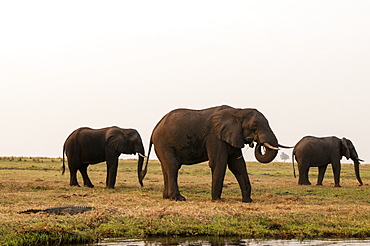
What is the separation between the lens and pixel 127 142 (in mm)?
25625

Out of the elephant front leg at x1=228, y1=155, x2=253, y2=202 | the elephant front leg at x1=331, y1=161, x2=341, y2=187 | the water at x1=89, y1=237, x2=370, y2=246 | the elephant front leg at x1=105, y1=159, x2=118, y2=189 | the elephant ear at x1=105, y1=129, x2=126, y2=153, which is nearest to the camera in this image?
the water at x1=89, y1=237, x2=370, y2=246

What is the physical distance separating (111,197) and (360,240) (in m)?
9.42

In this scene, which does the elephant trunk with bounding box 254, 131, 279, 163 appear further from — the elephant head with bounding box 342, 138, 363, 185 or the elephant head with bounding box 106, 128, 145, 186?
the elephant head with bounding box 342, 138, 363, 185

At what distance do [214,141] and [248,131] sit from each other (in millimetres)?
1070

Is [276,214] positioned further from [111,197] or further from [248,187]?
[111,197]

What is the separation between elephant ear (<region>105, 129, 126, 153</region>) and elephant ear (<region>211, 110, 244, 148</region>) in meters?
7.85

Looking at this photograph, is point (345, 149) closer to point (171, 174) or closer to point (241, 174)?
point (241, 174)

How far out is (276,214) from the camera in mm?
13695

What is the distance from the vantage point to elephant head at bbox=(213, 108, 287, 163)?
58.5 feet

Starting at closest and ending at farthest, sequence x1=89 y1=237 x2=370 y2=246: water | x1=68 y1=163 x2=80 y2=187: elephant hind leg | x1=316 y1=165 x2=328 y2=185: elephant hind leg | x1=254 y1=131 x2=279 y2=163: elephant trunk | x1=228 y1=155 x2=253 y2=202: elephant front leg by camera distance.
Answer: x1=89 y1=237 x2=370 y2=246: water → x1=254 y1=131 x2=279 y2=163: elephant trunk → x1=228 y1=155 x2=253 y2=202: elephant front leg → x1=68 y1=163 x2=80 y2=187: elephant hind leg → x1=316 y1=165 x2=328 y2=185: elephant hind leg

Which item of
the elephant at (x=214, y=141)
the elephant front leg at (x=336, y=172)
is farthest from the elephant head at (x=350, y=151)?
the elephant at (x=214, y=141)

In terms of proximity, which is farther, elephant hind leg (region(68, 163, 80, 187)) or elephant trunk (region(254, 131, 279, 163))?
elephant hind leg (region(68, 163, 80, 187))

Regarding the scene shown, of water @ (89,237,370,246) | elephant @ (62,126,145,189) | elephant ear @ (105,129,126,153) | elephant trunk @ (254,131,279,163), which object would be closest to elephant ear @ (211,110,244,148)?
elephant trunk @ (254,131,279,163)

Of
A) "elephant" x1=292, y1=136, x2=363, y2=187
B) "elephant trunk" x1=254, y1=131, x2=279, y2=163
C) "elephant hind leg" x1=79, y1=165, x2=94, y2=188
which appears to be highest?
"elephant trunk" x1=254, y1=131, x2=279, y2=163
